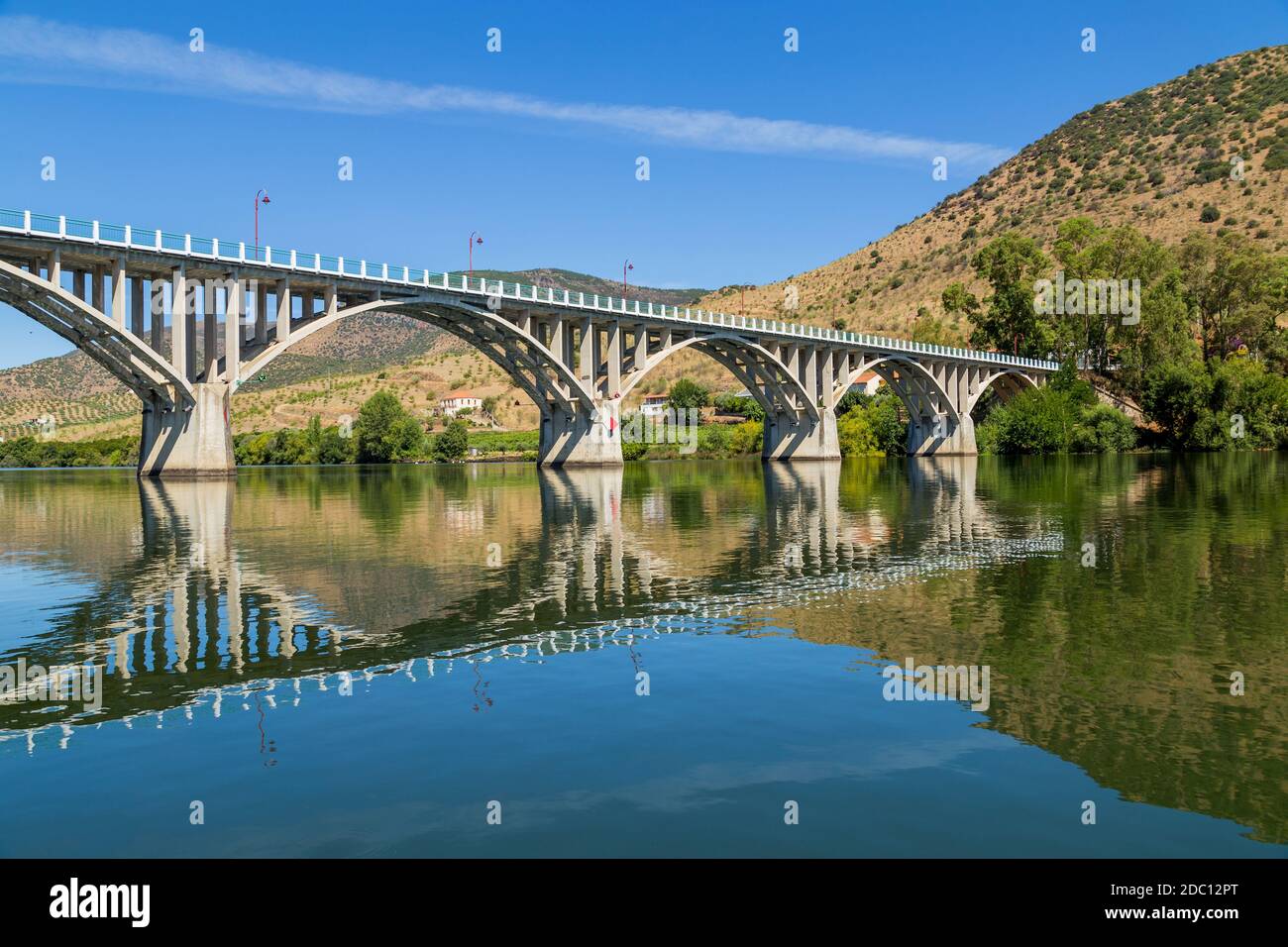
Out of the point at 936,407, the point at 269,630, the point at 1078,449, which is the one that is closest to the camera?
the point at 269,630

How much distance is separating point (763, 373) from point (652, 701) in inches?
3196

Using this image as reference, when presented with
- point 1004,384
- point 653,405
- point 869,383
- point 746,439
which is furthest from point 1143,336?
point 653,405

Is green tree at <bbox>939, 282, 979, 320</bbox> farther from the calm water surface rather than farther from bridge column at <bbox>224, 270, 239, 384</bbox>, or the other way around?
the calm water surface

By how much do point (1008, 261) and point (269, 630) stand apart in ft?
344

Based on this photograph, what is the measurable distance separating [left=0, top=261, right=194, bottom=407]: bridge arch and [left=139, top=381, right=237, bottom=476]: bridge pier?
571 mm

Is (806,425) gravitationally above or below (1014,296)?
below

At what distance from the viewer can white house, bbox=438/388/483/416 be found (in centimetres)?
16338

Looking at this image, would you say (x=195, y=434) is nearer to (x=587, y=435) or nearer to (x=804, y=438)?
(x=587, y=435)

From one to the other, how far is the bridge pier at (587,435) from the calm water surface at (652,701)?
5167cm

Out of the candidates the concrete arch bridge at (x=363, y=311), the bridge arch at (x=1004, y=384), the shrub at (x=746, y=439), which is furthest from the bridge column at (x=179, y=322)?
the bridge arch at (x=1004, y=384)

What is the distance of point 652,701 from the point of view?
9.98 metres
